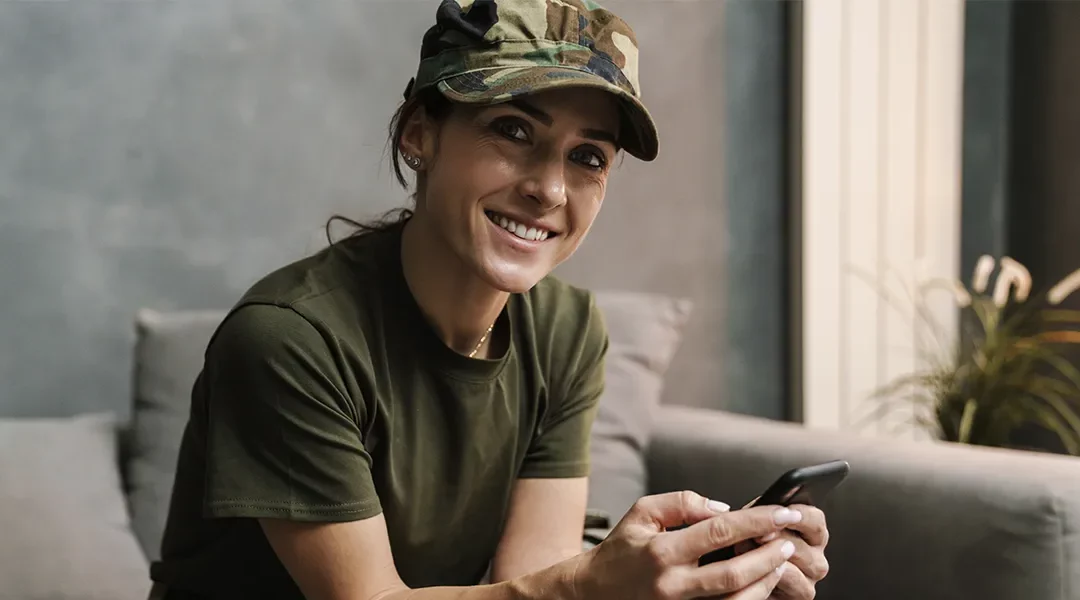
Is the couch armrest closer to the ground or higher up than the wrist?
closer to the ground

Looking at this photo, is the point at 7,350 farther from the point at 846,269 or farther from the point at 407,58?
the point at 846,269

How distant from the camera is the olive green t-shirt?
915mm

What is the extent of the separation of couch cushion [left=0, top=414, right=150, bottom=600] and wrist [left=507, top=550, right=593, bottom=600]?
613mm

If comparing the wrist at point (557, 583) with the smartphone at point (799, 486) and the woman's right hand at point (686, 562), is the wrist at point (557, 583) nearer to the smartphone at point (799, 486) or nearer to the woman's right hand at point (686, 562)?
the woman's right hand at point (686, 562)

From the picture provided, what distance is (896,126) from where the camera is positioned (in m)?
2.30

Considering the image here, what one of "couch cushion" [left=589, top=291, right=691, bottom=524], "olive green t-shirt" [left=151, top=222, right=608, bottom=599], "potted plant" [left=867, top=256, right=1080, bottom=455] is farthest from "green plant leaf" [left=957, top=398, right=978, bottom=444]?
"olive green t-shirt" [left=151, top=222, right=608, bottom=599]

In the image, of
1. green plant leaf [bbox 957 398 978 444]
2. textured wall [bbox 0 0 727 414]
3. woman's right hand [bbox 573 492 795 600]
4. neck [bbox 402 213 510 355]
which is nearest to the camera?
woman's right hand [bbox 573 492 795 600]

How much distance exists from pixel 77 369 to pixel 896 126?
1730 millimetres

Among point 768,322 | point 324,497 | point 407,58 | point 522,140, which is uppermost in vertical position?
point 407,58

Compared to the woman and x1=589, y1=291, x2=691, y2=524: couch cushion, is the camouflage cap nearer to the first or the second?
the woman

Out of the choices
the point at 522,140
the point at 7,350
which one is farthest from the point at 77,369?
the point at 522,140

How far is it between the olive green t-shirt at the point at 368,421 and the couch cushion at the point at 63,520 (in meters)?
0.21

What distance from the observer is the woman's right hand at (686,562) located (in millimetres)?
797

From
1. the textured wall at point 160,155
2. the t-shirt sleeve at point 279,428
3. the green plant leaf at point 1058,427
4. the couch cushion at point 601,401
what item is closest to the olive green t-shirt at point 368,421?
the t-shirt sleeve at point 279,428
